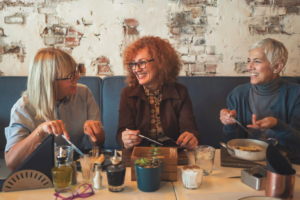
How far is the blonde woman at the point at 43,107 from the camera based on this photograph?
1171mm

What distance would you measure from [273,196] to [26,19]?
238 centimetres

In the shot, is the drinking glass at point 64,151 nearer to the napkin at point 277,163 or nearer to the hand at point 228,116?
the napkin at point 277,163

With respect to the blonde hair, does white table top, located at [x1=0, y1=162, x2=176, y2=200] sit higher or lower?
lower

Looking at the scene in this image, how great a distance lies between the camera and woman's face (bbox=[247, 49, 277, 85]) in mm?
1632

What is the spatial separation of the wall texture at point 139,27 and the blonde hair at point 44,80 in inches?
37.8

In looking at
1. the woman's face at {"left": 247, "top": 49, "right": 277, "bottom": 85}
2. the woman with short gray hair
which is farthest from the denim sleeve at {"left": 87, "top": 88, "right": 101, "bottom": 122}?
the woman's face at {"left": 247, "top": 49, "right": 277, "bottom": 85}

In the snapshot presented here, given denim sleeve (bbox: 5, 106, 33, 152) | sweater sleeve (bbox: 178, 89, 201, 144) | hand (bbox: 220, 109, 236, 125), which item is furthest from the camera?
sweater sleeve (bbox: 178, 89, 201, 144)

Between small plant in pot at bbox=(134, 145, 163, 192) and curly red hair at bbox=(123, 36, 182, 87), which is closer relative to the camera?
small plant in pot at bbox=(134, 145, 163, 192)

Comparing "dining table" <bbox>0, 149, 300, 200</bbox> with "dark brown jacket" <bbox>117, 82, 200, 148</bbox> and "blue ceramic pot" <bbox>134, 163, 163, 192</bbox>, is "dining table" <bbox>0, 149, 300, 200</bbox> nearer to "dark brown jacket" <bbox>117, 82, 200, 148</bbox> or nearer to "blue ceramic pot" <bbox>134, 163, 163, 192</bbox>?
"blue ceramic pot" <bbox>134, 163, 163, 192</bbox>

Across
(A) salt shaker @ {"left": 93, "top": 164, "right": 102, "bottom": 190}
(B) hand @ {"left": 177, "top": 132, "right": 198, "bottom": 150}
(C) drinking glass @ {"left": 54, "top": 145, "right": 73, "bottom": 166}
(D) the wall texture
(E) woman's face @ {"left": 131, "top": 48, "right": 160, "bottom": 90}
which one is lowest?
(A) salt shaker @ {"left": 93, "top": 164, "right": 102, "bottom": 190}

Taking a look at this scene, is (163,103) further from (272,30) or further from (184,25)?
(272,30)

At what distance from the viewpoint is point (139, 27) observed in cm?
228

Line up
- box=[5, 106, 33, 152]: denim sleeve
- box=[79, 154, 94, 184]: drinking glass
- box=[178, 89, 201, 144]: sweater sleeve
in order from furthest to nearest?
box=[178, 89, 201, 144]: sweater sleeve < box=[5, 106, 33, 152]: denim sleeve < box=[79, 154, 94, 184]: drinking glass

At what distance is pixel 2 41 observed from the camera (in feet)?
7.45
